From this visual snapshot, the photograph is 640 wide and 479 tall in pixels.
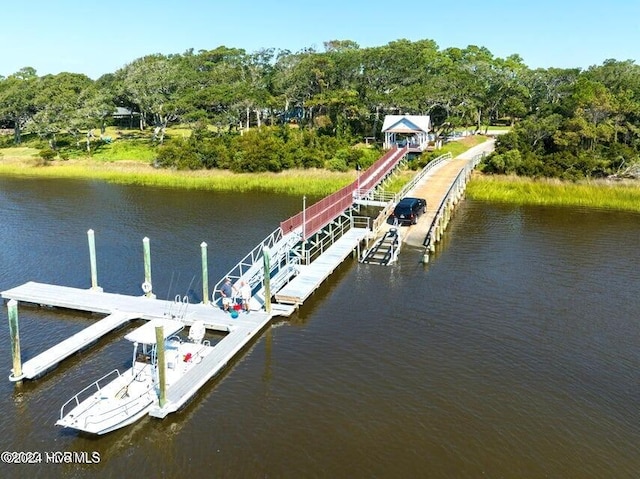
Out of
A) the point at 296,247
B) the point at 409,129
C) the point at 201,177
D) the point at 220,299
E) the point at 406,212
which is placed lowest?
the point at 220,299

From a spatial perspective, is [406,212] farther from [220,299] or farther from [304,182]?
[304,182]

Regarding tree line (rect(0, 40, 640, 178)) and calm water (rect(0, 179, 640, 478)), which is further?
tree line (rect(0, 40, 640, 178))

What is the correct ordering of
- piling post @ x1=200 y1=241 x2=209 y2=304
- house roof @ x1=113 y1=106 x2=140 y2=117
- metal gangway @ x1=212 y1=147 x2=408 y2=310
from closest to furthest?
piling post @ x1=200 y1=241 x2=209 y2=304
metal gangway @ x1=212 y1=147 x2=408 y2=310
house roof @ x1=113 y1=106 x2=140 y2=117

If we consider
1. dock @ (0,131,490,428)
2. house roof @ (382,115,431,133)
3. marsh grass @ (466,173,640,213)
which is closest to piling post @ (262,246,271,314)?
dock @ (0,131,490,428)

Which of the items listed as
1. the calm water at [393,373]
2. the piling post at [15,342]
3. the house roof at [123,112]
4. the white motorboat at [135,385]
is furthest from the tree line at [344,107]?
the piling post at [15,342]

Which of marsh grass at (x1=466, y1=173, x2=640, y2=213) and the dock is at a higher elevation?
marsh grass at (x1=466, y1=173, x2=640, y2=213)

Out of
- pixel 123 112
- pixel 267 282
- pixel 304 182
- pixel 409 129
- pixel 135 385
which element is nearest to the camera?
pixel 135 385

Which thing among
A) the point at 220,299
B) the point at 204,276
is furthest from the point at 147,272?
the point at 220,299

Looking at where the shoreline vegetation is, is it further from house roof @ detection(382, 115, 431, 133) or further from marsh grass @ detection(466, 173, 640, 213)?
house roof @ detection(382, 115, 431, 133)

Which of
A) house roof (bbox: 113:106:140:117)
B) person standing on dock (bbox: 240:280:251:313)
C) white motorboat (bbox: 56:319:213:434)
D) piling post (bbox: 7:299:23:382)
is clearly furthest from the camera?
house roof (bbox: 113:106:140:117)
